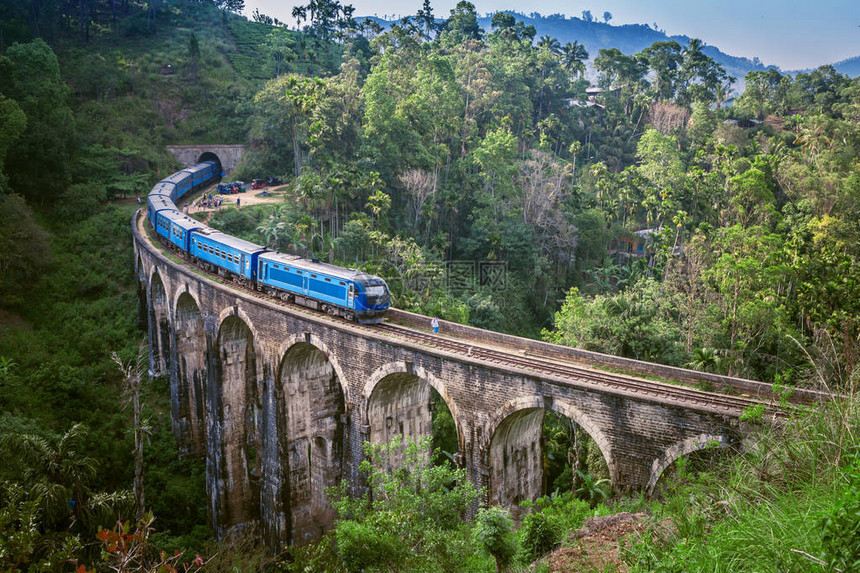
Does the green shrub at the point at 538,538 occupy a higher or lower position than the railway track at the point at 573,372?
lower

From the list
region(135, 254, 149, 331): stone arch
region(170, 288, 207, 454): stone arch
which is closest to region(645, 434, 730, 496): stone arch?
region(170, 288, 207, 454): stone arch

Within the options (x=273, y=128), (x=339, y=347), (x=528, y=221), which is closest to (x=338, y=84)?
(x=273, y=128)

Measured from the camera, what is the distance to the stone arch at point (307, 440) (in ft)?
89.0

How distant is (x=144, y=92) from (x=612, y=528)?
74.3 m

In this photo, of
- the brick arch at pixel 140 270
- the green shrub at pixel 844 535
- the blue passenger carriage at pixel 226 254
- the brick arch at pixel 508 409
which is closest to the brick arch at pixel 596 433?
the brick arch at pixel 508 409

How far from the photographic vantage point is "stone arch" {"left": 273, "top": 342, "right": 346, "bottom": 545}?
2714 centimetres

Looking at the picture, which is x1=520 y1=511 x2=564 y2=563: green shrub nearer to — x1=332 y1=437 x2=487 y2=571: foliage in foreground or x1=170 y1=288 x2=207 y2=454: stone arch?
x1=332 y1=437 x2=487 y2=571: foliage in foreground

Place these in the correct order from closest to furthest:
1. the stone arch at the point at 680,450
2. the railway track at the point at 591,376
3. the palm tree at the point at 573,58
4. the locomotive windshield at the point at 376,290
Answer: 1. the stone arch at the point at 680,450
2. the railway track at the point at 591,376
3. the locomotive windshield at the point at 376,290
4. the palm tree at the point at 573,58

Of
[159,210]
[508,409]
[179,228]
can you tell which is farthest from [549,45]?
[508,409]

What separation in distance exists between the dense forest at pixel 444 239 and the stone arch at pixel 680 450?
1.56 ft

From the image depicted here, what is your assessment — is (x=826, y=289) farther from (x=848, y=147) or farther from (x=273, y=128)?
(x=273, y=128)

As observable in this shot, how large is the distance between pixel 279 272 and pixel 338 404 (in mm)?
6696

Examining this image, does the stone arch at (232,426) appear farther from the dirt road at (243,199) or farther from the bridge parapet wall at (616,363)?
the dirt road at (243,199)

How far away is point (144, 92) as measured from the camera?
72125 mm
